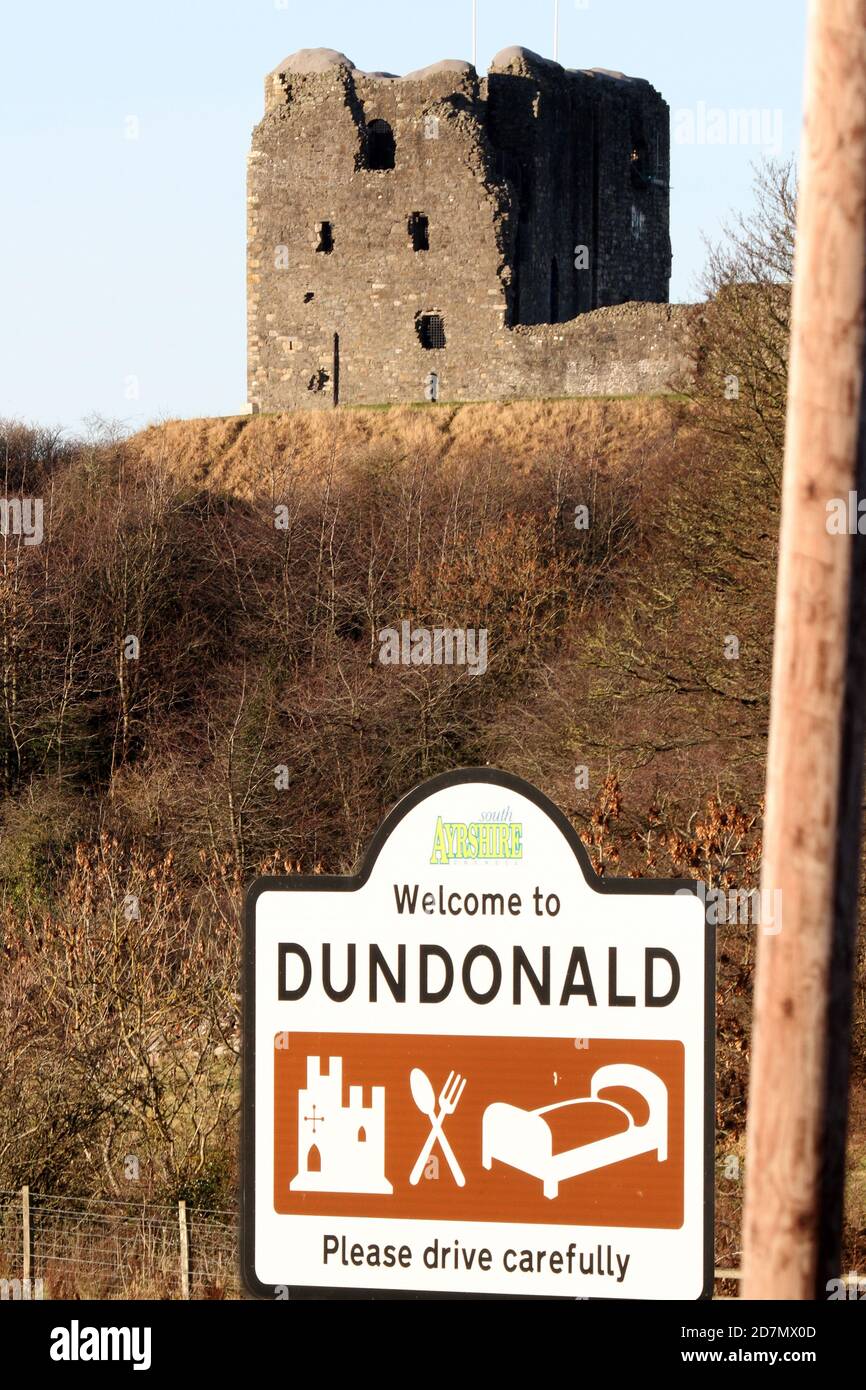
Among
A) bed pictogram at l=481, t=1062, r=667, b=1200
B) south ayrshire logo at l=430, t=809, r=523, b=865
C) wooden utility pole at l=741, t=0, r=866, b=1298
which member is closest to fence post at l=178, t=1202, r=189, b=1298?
bed pictogram at l=481, t=1062, r=667, b=1200

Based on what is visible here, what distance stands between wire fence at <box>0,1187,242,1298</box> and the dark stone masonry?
108 feet

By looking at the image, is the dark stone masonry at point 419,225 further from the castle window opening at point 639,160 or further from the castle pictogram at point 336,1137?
the castle pictogram at point 336,1137

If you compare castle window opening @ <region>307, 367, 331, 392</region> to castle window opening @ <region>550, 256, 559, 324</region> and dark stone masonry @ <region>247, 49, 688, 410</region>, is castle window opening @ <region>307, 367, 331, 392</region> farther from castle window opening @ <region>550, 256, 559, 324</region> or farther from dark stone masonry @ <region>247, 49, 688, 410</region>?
castle window opening @ <region>550, 256, 559, 324</region>

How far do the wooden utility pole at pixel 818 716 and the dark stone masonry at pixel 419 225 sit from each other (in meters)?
41.7

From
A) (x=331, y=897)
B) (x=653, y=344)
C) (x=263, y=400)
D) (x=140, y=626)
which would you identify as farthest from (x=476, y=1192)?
(x=263, y=400)

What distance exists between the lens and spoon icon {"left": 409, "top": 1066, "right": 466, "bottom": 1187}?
5.49 meters

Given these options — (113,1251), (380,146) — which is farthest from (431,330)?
(113,1251)

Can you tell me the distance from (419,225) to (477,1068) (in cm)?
4544

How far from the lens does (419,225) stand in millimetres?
49062

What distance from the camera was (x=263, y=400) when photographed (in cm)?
4931

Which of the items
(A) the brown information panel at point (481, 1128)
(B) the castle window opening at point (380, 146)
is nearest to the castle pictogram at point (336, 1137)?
(A) the brown information panel at point (481, 1128)

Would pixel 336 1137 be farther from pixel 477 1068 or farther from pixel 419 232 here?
pixel 419 232

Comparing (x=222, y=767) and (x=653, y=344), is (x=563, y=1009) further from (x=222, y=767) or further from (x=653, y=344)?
(x=653, y=344)

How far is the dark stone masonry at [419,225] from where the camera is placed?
157 feet
